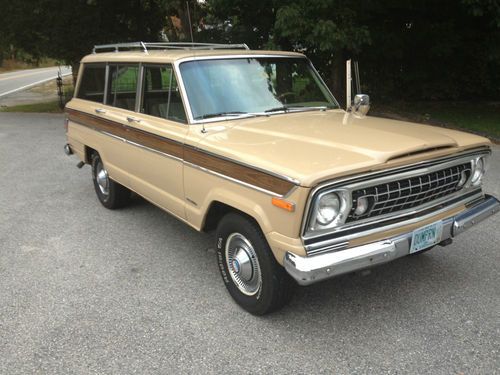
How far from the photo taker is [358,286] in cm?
388

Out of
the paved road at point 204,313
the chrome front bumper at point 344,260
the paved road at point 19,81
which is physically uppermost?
the chrome front bumper at point 344,260

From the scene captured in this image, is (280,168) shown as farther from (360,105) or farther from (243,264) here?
(360,105)

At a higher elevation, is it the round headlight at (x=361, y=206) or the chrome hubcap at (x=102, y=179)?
the round headlight at (x=361, y=206)

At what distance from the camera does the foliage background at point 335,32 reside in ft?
Answer: 33.3

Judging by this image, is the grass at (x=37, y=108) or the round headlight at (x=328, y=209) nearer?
the round headlight at (x=328, y=209)

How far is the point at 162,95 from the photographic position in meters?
4.31

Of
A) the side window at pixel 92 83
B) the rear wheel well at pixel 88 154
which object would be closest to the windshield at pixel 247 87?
the side window at pixel 92 83

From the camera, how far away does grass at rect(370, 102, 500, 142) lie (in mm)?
10535

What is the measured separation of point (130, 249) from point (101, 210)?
1447mm

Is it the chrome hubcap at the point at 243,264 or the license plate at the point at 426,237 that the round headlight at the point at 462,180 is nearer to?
the license plate at the point at 426,237

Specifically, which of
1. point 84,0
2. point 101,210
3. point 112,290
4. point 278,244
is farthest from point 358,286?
point 84,0

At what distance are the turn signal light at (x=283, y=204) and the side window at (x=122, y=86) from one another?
2.51 meters

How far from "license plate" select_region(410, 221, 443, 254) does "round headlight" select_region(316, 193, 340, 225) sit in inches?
23.6

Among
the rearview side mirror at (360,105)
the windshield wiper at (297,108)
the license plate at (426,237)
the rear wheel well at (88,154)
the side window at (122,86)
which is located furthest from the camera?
the rear wheel well at (88,154)
